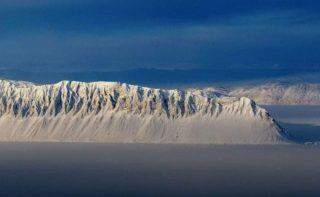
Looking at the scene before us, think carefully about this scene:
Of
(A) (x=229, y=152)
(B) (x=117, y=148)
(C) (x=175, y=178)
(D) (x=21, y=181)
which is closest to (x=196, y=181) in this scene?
(C) (x=175, y=178)

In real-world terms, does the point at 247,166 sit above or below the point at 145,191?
above

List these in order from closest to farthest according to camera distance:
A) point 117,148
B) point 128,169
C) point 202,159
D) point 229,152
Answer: point 128,169 < point 202,159 < point 229,152 < point 117,148

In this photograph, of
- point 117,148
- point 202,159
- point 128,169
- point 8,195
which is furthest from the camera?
point 117,148

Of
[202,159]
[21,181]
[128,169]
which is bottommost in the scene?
[21,181]

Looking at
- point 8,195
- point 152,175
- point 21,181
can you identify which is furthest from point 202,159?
point 8,195

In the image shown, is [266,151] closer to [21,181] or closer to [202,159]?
[202,159]

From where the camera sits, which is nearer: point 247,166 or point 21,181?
point 21,181

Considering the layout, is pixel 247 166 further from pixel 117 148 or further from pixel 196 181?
pixel 117 148
